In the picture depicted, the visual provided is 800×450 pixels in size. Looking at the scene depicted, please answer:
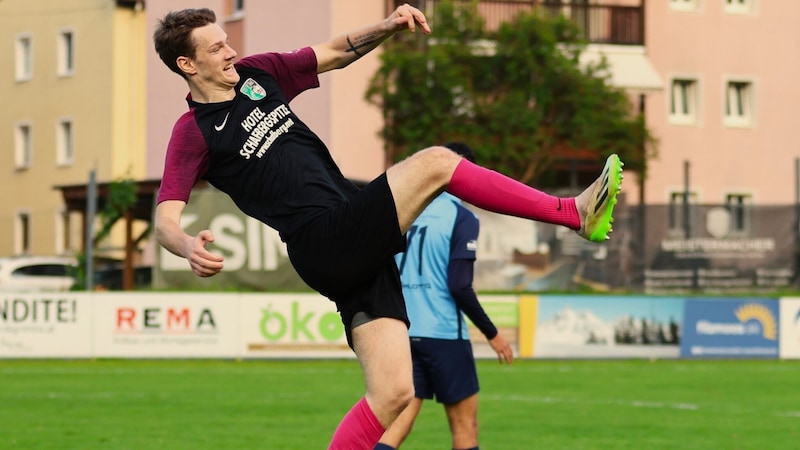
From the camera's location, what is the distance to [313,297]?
916 inches

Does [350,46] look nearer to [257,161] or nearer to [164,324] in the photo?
[257,161]

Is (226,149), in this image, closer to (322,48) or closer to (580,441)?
(322,48)

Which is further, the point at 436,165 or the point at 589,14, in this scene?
the point at 589,14

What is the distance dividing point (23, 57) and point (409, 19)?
44199 mm

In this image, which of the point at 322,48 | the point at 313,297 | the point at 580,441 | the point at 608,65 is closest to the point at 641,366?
the point at 313,297

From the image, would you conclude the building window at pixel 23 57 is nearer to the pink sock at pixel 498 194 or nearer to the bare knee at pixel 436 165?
the bare knee at pixel 436 165

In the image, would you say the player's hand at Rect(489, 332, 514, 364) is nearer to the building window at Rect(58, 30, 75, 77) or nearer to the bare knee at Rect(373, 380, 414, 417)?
the bare knee at Rect(373, 380, 414, 417)

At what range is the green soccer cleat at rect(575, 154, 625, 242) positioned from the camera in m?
6.07

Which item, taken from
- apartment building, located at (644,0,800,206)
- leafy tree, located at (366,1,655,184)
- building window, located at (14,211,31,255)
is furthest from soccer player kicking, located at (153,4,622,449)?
apartment building, located at (644,0,800,206)

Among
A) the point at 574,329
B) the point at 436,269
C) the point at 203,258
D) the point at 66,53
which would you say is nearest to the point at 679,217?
the point at 574,329

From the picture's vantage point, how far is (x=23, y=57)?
49.1 m

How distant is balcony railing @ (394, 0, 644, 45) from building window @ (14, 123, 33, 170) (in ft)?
55.5

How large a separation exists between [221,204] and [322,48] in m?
19.5

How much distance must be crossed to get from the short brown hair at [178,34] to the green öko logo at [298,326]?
16837 millimetres
